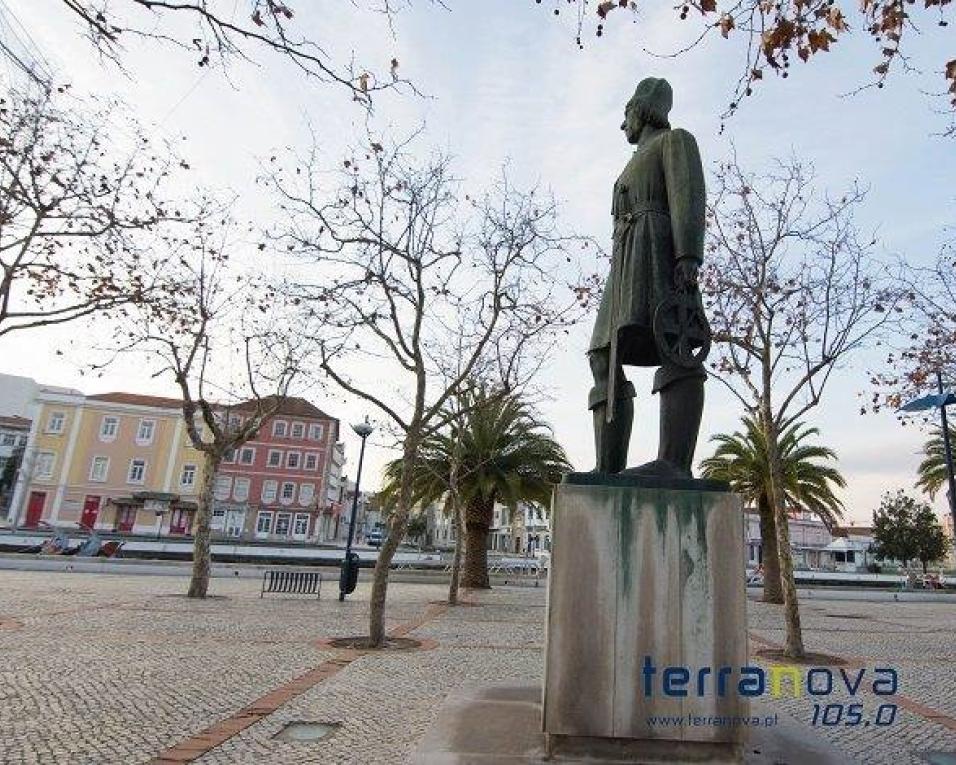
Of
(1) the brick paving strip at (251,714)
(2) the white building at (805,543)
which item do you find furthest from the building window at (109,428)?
(2) the white building at (805,543)

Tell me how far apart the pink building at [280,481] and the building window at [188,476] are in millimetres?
1922

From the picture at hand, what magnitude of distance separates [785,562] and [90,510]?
5057 centimetres

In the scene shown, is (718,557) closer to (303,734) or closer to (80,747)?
(303,734)

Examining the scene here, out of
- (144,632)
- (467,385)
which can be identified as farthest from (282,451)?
(144,632)

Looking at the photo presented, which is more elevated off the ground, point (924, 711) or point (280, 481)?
point (280, 481)

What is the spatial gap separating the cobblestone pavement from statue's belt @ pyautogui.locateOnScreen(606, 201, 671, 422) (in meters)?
2.49

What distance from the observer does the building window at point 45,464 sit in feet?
157

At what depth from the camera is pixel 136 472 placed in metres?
49.8

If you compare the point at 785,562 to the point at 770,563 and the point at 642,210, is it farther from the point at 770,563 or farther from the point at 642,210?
the point at 770,563

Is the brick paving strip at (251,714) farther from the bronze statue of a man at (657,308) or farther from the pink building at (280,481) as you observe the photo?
the pink building at (280,481)

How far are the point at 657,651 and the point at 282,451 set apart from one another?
53839mm

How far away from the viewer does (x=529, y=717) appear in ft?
14.2

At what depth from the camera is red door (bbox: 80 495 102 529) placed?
157 ft

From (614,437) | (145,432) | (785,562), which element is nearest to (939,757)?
(614,437)
